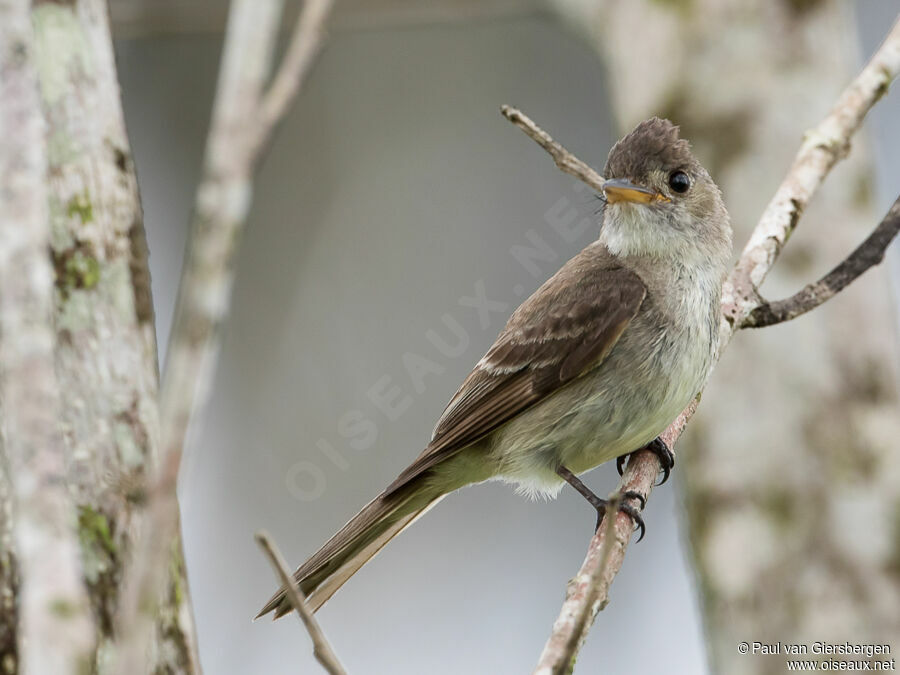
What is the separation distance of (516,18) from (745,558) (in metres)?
4.38

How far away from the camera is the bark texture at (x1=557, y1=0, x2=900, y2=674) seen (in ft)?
13.2

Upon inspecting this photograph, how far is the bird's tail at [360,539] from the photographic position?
355 centimetres

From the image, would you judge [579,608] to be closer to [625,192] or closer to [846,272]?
[846,272]

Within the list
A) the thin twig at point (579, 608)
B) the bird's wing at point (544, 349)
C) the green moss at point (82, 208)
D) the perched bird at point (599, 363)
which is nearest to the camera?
the thin twig at point (579, 608)

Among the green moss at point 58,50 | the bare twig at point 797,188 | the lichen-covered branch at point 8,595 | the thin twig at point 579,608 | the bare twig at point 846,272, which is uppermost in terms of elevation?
the green moss at point 58,50

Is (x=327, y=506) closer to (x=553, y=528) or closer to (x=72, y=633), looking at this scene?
(x=553, y=528)

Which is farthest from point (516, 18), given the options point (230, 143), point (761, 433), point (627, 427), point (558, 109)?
point (230, 143)

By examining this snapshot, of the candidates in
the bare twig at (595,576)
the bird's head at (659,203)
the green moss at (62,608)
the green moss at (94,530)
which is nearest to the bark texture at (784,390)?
the bird's head at (659,203)

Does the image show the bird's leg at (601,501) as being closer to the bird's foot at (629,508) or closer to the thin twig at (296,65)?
the bird's foot at (629,508)

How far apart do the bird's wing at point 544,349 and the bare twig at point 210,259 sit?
243cm

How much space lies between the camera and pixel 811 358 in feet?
14.0

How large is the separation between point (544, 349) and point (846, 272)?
103cm

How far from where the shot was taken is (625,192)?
147 inches

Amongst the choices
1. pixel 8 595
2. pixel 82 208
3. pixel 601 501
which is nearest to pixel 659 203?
pixel 601 501
